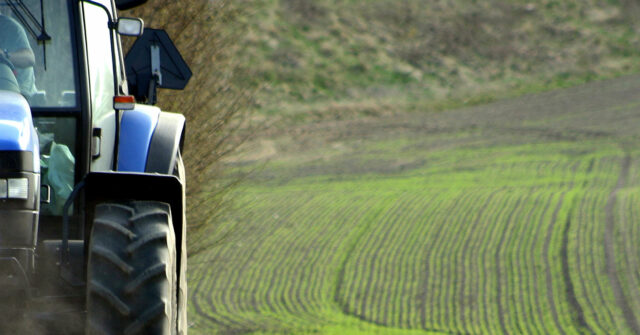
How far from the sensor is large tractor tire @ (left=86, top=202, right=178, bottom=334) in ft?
10.7

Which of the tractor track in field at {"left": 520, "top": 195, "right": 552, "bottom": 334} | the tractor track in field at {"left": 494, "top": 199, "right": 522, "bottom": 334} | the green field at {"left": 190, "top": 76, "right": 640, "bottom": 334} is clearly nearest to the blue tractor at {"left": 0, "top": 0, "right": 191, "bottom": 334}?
the green field at {"left": 190, "top": 76, "right": 640, "bottom": 334}

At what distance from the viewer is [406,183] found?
38938 millimetres

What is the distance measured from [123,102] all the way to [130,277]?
4.27 ft

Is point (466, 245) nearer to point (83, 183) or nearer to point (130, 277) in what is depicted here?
point (83, 183)

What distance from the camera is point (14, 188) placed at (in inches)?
141

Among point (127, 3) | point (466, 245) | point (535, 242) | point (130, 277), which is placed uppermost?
point (127, 3)

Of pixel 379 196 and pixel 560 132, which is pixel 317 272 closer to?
pixel 379 196

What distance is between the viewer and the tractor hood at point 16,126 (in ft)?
11.8

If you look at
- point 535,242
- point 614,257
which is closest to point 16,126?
point 614,257

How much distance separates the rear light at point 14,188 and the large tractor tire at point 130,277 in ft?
1.15

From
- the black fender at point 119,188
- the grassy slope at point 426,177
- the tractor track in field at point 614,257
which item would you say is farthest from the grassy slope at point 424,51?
the black fender at point 119,188

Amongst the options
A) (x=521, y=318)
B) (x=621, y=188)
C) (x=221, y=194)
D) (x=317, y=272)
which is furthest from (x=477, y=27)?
(x=221, y=194)

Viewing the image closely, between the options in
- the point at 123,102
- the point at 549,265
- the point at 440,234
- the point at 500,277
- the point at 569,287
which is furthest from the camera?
the point at 440,234

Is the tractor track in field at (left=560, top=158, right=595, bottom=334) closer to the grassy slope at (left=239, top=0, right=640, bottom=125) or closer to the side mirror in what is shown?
the side mirror
